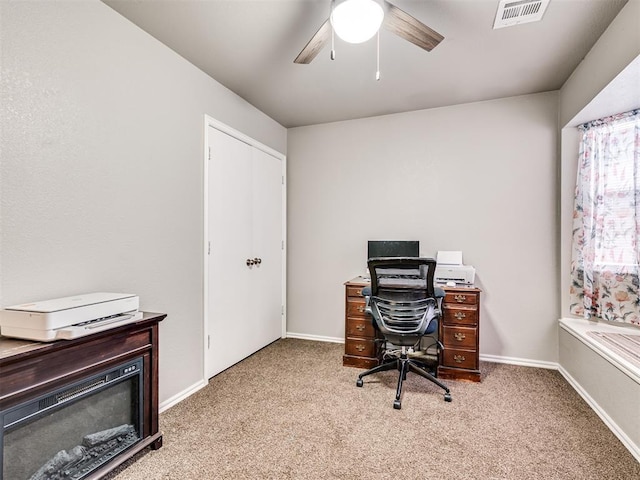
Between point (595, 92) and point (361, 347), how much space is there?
103 inches

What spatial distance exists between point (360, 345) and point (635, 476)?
1.85 meters

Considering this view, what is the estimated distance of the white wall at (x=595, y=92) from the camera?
1793mm

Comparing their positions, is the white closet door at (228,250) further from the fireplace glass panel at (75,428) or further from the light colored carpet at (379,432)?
the fireplace glass panel at (75,428)

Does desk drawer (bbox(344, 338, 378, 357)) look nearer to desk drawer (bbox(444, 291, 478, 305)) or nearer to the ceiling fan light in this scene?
desk drawer (bbox(444, 291, 478, 305))

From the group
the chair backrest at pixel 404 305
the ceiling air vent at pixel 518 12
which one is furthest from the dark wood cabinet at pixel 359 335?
the ceiling air vent at pixel 518 12

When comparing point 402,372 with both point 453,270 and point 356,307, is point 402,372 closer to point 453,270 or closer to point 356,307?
point 356,307

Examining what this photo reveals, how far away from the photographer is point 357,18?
154 centimetres

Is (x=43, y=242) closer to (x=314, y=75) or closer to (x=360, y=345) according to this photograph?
(x=314, y=75)

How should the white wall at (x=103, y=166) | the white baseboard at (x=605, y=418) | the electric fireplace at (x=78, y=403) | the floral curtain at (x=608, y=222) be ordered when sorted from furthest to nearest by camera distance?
the floral curtain at (x=608, y=222), the white baseboard at (x=605, y=418), the white wall at (x=103, y=166), the electric fireplace at (x=78, y=403)

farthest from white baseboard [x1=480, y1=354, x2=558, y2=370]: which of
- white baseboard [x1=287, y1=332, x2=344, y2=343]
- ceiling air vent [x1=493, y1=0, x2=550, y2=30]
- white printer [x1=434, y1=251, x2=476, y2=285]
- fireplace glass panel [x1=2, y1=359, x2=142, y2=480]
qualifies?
fireplace glass panel [x1=2, y1=359, x2=142, y2=480]

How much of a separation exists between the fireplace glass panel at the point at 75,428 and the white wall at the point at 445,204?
2.35 metres

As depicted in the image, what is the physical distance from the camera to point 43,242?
1.57 meters

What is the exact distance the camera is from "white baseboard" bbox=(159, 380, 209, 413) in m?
2.21

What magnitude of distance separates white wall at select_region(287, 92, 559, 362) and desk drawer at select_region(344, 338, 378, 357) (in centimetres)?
66
